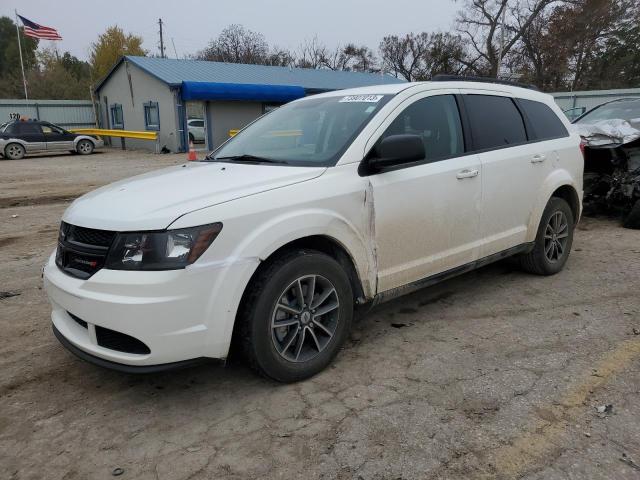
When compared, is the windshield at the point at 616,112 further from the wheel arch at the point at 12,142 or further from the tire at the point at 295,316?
the wheel arch at the point at 12,142

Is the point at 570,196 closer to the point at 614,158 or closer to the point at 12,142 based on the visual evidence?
the point at 614,158

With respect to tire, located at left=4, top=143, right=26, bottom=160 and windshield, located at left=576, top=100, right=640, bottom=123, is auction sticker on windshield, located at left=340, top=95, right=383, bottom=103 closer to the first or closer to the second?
windshield, located at left=576, top=100, right=640, bottom=123

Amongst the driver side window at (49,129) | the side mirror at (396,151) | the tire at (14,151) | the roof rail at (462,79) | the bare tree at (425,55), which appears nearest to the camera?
the side mirror at (396,151)

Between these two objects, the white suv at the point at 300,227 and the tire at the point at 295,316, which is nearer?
the white suv at the point at 300,227

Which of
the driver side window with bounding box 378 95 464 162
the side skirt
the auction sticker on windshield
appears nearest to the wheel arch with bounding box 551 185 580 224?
the side skirt

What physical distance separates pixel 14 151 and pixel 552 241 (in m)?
21.8

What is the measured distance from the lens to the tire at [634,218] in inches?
277

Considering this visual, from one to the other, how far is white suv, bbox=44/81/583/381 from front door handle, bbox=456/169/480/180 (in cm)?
1

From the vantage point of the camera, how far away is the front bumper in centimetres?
262

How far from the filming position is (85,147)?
2298cm

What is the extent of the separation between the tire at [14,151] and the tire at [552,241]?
21.5 m

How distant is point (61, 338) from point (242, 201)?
140cm

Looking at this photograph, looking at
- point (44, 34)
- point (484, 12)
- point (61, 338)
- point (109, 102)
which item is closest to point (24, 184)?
point (61, 338)

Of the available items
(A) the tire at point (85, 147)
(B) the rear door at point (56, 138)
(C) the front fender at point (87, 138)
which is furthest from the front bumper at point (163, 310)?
(A) the tire at point (85, 147)
